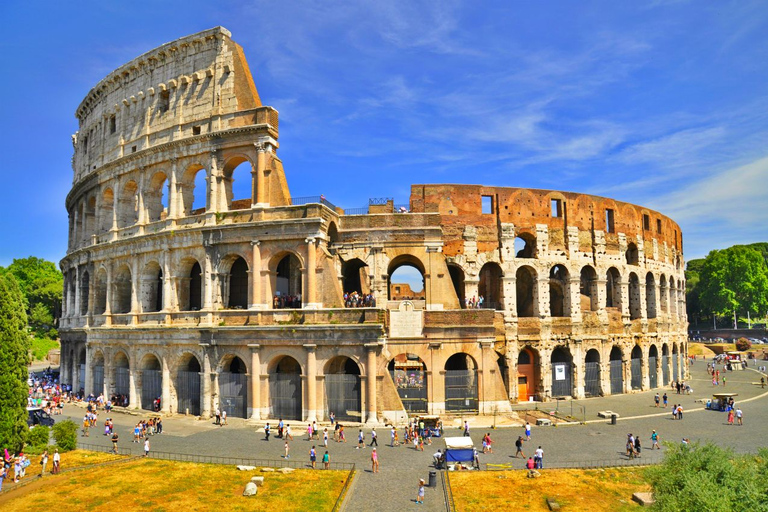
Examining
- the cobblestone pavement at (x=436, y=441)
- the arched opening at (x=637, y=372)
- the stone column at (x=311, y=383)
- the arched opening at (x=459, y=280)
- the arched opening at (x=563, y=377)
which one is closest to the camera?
the cobblestone pavement at (x=436, y=441)

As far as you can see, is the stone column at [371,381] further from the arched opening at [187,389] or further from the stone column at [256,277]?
the arched opening at [187,389]

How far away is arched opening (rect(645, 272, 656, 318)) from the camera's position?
48688mm

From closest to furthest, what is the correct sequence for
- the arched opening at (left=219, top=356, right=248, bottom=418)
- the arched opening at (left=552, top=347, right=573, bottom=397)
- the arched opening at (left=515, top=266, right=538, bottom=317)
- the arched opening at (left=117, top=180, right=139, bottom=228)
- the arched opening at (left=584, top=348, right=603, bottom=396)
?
the arched opening at (left=219, top=356, right=248, bottom=418)
the arched opening at (left=117, top=180, right=139, bottom=228)
the arched opening at (left=552, top=347, right=573, bottom=397)
the arched opening at (left=584, top=348, right=603, bottom=396)
the arched opening at (left=515, top=266, right=538, bottom=317)

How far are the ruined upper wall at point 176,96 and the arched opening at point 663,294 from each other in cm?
4036

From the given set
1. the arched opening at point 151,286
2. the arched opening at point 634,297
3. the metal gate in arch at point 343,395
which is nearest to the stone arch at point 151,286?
the arched opening at point 151,286

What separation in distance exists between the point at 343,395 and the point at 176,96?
24.5 meters

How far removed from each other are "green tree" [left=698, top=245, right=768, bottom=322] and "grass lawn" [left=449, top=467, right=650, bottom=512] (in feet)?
262

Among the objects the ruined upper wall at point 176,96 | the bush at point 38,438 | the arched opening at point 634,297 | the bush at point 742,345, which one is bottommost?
the bush at point 742,345

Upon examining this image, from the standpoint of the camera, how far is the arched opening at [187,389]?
111ft

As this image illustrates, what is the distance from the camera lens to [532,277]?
1654 inches

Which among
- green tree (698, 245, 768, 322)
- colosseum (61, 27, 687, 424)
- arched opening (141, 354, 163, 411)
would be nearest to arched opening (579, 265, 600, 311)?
colosseum (61, 27, 687, 424)

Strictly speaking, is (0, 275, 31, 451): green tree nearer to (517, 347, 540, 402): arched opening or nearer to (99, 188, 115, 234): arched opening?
(99, 188, 115, 234): arched opening

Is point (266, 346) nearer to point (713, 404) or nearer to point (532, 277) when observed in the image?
point (532, 277)

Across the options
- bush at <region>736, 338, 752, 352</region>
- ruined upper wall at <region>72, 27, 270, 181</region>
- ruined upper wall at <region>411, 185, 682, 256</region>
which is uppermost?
ruined upper wall at <region>72, 27, 270, 181</region>
